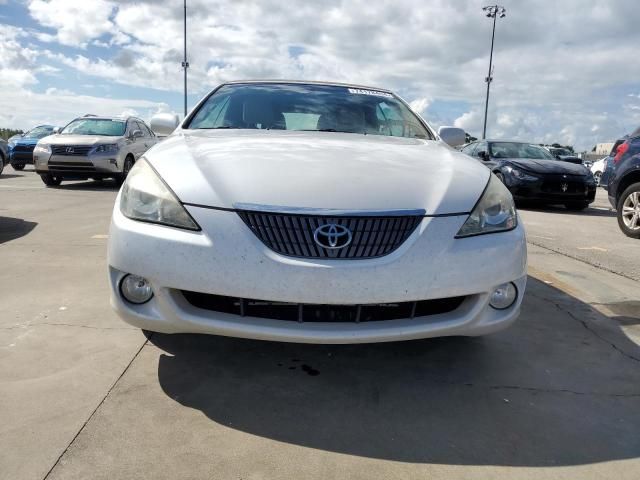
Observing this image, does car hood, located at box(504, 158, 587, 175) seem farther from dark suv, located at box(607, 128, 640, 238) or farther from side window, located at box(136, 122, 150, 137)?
side window, located at box(136, 122, 150, 137)

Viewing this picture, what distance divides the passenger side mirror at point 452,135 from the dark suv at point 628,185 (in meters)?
4.10

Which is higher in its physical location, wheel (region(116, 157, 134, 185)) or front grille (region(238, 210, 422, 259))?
front grille (region(238, 210, 422, 259))

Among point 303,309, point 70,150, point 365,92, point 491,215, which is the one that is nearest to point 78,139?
point 70,150

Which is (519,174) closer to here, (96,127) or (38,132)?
(96,127)

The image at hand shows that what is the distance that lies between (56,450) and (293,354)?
112cm

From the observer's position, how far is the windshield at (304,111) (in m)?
3.35

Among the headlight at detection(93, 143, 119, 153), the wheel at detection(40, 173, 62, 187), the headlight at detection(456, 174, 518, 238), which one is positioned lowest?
the wheel at detection(40, 173, 62, 187)

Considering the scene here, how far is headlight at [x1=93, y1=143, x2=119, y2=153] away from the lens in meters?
10.3

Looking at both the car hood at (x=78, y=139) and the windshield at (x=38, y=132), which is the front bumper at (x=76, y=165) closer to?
the car hood at (x=78, y=139)

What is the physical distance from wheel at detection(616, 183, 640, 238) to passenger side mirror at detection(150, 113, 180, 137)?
584 centimetres

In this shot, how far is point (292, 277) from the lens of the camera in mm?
1914

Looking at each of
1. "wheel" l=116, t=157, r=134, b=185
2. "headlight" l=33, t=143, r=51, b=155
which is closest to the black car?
"wheel" l=116, t=157, r=134, b=185

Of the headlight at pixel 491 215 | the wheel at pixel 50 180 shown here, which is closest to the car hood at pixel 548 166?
the headlight at pixel 491 215

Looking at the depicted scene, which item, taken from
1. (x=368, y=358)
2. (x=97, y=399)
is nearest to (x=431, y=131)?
(x=368, y=358)
